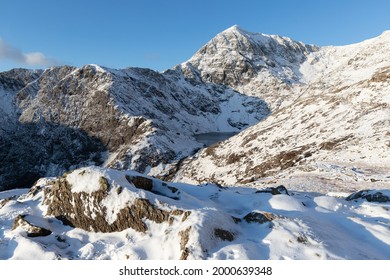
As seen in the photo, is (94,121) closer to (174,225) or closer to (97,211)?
(97,211)

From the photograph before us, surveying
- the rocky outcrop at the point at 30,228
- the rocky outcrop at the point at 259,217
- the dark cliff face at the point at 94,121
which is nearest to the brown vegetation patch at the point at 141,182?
the rocky outcrop at the point at 30,228

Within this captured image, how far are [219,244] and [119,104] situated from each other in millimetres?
115571

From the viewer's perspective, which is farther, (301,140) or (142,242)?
(301,140)

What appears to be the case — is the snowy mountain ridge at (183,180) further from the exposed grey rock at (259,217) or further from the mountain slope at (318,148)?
the mountain slope at (318,148)

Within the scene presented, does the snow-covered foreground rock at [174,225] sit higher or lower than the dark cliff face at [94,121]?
lower

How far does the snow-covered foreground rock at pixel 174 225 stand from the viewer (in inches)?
470

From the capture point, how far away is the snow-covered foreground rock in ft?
39.1

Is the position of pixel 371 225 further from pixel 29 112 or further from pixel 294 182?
pixel 29 112

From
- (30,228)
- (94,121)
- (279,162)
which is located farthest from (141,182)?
(94,121)

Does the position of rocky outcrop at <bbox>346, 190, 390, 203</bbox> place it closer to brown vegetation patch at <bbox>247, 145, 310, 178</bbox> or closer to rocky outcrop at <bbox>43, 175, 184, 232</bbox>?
rocky outcrop at <bbox>43, 175, 184, 232</bbox>

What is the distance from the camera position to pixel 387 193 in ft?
64.6

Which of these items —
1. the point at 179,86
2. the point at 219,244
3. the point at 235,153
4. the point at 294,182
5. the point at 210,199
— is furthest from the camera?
the point at 179,86

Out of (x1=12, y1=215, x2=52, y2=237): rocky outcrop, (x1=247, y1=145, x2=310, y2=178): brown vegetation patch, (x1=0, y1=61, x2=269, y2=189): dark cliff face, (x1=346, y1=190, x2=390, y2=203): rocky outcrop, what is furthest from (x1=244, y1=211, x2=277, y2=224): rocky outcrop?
(x1=0, y1=61, x2=269, y2=189): dark cliff face
